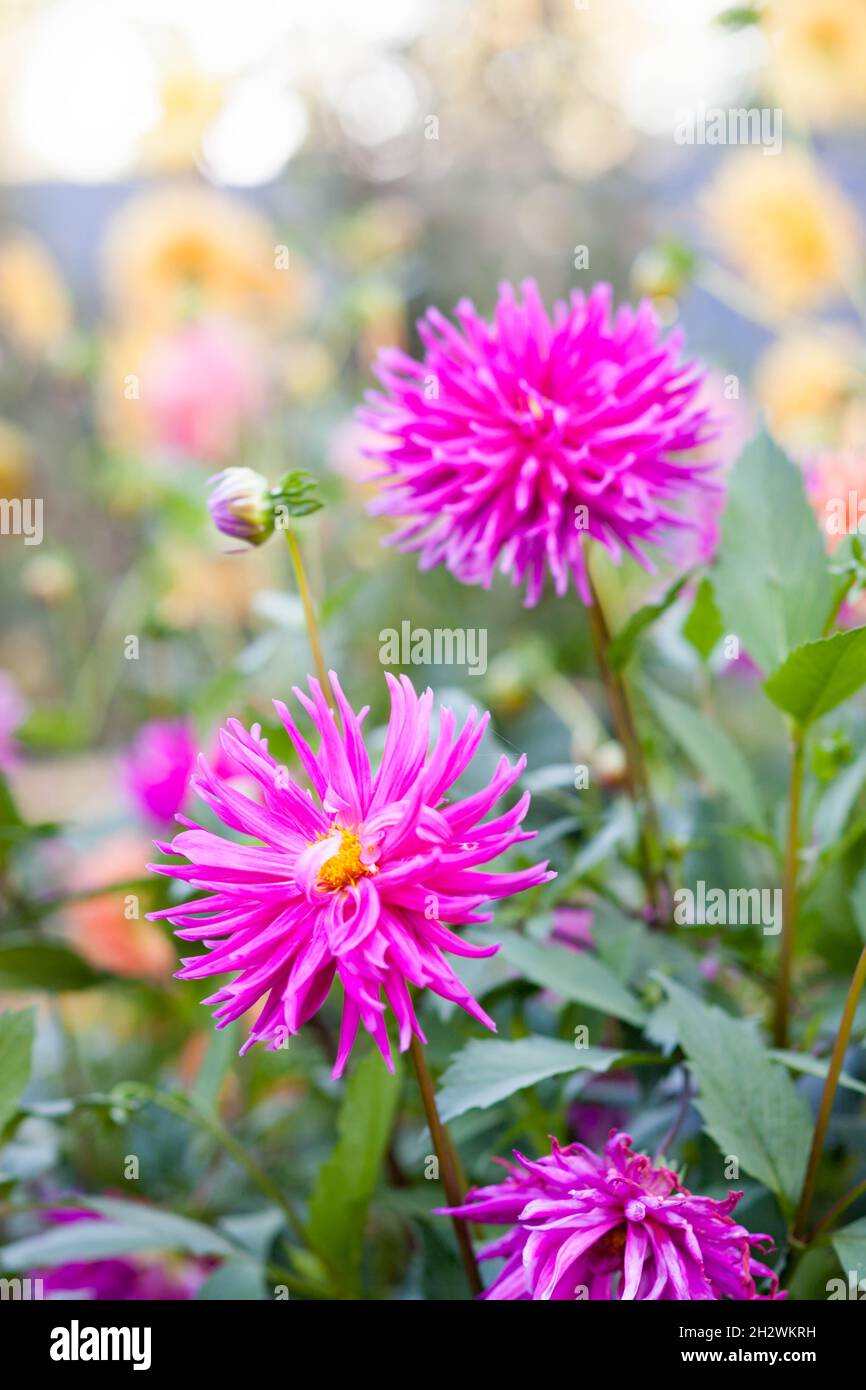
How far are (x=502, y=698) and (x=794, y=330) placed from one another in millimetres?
285

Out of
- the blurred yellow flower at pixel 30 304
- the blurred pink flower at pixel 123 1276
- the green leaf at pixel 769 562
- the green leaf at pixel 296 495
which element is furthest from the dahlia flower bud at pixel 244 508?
the blurred yellow flower at pixel 30 304

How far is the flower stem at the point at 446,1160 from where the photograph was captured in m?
0.27

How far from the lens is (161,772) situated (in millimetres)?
500

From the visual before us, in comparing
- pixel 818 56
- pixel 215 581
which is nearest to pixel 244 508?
pixel 215 581

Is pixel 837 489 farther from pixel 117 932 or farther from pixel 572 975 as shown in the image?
pixel 117 932

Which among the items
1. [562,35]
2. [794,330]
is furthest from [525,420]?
[562,35]

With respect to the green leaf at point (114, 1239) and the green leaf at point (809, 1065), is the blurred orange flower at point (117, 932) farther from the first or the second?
the green leaf at point (809, 1065)

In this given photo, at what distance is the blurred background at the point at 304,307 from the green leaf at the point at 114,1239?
0.12 m

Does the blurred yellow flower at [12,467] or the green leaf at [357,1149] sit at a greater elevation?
the blurred yellow flower at [12,467]

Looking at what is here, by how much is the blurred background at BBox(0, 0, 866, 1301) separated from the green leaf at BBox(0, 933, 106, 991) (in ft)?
0.05

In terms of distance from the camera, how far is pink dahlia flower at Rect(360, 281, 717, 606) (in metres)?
0.31

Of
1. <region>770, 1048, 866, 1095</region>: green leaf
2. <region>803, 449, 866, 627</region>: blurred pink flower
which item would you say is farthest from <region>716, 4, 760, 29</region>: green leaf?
<region>770, 1048, 866, 1095</region>: green leaf

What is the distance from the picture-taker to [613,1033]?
1.26 feet
